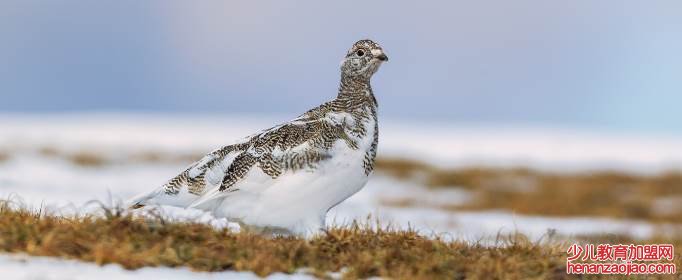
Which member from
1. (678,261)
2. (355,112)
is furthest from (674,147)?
(355,112)

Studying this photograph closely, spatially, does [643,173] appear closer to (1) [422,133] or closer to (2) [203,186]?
(1) [422,133]

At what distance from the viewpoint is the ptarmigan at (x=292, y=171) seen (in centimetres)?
800

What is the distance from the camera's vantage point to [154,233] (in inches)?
299

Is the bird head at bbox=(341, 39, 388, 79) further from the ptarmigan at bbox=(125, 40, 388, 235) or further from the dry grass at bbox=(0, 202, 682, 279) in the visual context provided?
the dry grass at bbox=(0, 202, 682, 279)

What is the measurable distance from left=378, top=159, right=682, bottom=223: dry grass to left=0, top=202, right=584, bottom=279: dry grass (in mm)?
12258

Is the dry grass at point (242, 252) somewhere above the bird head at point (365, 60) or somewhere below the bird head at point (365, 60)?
below

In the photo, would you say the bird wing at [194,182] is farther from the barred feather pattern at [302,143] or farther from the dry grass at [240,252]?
the dry grass at [240,252]

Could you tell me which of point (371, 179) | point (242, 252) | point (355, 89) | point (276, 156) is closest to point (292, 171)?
point (276, 156)

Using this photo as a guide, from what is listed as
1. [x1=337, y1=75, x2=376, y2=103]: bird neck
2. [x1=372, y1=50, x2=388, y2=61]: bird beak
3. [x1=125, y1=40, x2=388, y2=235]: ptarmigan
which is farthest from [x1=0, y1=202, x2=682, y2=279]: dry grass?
Result: [x1=372, y1=50, x2=388, y2=61]: bird beak

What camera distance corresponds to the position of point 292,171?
8.02 m

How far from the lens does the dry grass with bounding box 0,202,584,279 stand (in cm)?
725

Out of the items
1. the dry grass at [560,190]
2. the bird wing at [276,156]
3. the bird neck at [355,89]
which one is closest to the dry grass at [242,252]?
the bird wing at [276,156]

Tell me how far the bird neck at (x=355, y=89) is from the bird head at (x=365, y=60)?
0.04 metres

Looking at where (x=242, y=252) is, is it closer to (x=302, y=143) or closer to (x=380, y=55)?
(x=302, y=143)
